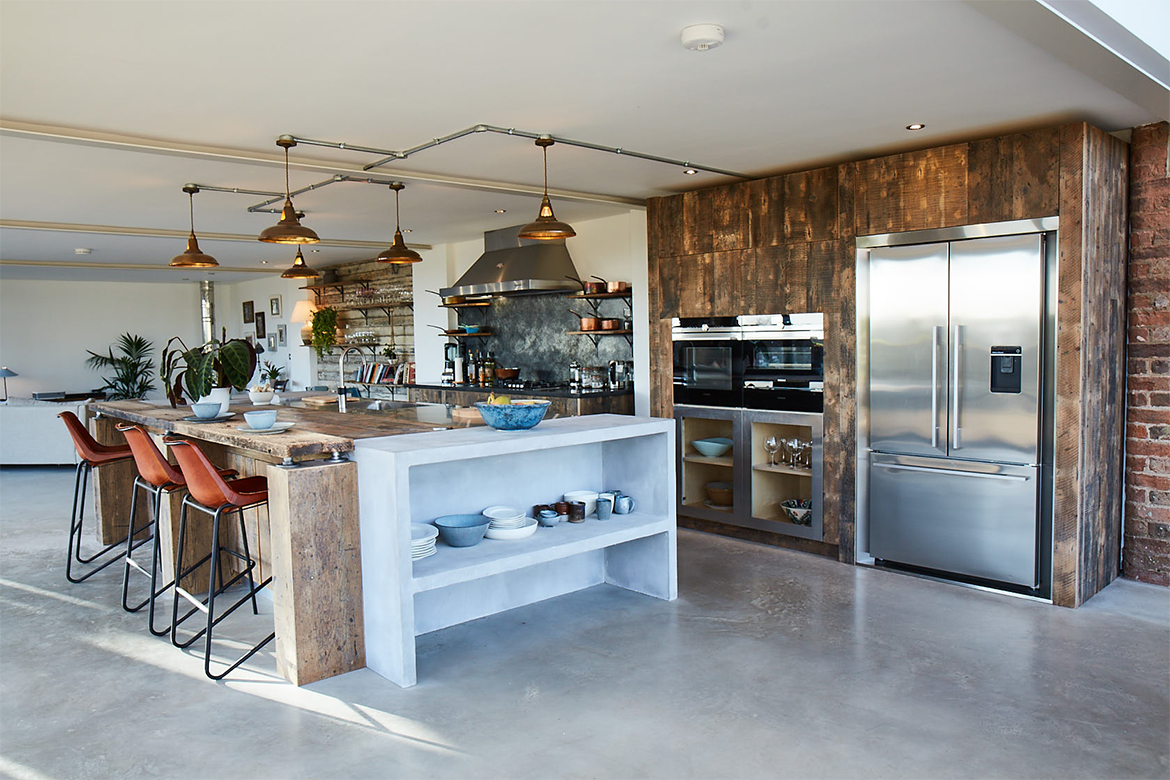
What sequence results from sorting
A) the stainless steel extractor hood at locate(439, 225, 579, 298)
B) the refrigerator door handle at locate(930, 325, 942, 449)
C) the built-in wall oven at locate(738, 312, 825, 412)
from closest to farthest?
the refrigerator door handle at locate(930, 325, 942, 449) → the built-in wall oven at locate(738, 312, 825, 412) → the stainless steel extractor hood at locate(439, 225, 579, 298)

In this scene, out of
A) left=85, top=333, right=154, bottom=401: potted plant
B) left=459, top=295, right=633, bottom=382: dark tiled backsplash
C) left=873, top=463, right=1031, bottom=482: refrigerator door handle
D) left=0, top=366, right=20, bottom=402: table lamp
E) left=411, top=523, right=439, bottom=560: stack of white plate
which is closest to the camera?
left=411, top=523, right=439, bottom=560: stack of white plate

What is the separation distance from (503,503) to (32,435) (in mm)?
7480

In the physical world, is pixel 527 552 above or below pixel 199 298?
below

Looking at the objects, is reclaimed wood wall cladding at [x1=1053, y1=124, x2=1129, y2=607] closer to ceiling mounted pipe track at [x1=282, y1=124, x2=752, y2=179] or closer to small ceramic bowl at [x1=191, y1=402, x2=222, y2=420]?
ceiling mounted pipe track at [x1=282, y1=124, x2=752, y2=179]

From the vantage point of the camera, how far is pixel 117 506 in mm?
5441

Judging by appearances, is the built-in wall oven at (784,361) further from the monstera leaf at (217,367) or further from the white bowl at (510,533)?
the monstera leaf at (217,367)

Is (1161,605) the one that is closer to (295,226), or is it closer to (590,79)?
(590,79)

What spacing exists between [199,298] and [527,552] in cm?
1252

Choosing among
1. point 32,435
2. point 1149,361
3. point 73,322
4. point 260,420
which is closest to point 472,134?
point 260,420

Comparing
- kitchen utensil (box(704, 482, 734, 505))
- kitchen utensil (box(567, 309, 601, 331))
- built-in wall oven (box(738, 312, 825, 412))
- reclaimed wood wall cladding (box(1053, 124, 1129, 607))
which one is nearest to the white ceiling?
reclaimed wood wall cladding (box(1053, 124, 1129, 607))

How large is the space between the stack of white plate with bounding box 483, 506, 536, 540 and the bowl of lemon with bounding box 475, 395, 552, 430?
0.41 m

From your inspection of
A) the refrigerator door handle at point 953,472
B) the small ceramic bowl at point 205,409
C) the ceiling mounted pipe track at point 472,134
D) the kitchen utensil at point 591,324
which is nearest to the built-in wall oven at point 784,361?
the refrigerator door handle at point 953,472

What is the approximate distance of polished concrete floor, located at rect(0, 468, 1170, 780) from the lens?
105 inches

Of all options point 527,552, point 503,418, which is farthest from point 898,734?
point 503,418
